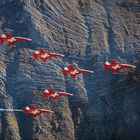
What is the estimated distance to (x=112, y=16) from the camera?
10362cm

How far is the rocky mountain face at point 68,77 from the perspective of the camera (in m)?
96.2

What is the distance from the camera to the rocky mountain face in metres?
96.2

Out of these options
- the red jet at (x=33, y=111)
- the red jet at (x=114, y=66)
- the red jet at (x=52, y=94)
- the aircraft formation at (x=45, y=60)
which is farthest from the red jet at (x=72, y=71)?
the red jet at (x=33, y=111)

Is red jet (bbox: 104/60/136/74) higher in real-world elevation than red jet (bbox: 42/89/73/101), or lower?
higher

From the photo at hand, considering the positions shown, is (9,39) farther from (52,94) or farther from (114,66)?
(114,66)

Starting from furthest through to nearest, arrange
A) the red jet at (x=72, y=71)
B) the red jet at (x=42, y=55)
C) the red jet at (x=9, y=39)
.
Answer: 1. the red jet at (x=72, y=71)
2. the red jet at (x=42, y=55)
3. the red jet at (x=9, y=39)

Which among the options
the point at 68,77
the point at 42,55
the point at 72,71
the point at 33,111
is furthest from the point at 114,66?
the point at 33,111

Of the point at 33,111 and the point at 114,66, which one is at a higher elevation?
the point at 114,66

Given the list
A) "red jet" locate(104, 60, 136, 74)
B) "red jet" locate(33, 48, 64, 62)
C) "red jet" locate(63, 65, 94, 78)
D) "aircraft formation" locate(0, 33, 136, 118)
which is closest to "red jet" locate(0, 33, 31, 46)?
"aircraft formation" locate(0, 33, 136, 118)

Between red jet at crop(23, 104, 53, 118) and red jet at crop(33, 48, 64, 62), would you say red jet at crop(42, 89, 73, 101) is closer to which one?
red jet at crop(23, 104, 53, 118)

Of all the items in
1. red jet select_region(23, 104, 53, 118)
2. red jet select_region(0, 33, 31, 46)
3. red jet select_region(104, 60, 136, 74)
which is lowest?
red jet select_region(23, 104, 53, 118)

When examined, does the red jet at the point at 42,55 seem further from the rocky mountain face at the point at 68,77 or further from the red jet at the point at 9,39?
the rocky mountain face at the point at 68,77

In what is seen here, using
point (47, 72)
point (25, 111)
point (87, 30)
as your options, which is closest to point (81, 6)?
point (87, 30)

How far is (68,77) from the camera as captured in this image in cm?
9900
